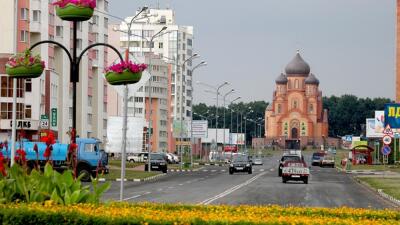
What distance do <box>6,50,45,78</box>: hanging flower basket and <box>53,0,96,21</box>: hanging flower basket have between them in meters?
1.09

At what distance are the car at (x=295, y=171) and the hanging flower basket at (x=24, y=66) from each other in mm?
41513

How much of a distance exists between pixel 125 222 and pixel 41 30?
7392cm

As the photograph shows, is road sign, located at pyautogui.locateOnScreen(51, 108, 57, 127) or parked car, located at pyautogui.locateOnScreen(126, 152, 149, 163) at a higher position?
road sign, located at pyautogui.locateOnScreen(51, 108, 57, 127)

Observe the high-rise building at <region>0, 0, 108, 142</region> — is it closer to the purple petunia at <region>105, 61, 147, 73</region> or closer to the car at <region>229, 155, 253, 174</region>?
the car at <region>229, 155, 253, 174</region>

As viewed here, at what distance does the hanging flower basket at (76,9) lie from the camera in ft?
55.2

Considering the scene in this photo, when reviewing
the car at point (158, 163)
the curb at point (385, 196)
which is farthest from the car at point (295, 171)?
the car at point (158, 163)

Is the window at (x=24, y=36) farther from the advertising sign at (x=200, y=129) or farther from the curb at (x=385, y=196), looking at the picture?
the curb at (x=385, y=196)

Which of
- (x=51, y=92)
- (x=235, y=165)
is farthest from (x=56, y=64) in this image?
(x=235, y=165)

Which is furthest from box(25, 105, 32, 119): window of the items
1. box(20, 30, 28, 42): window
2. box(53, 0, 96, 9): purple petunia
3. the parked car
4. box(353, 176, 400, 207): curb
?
box(53, 0, 96, 9): purple petunia

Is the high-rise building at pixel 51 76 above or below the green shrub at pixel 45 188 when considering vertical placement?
above

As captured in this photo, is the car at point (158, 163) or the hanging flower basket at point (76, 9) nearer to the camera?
the hanging flower basket at point (76, 9)

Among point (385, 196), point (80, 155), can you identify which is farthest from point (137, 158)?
point (385, 196)

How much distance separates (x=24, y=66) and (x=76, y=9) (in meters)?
1.53

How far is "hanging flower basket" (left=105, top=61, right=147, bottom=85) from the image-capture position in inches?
663
